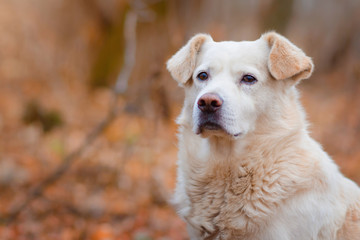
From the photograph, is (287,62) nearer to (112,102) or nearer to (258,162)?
(258,162)

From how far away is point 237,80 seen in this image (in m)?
3.34

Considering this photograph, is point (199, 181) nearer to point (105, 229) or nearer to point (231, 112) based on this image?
point (231, 112)

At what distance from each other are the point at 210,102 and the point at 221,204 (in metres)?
0.80

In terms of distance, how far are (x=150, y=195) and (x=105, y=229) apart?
120cm

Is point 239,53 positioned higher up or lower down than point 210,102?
higher up

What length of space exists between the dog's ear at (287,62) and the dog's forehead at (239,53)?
0.37 feet

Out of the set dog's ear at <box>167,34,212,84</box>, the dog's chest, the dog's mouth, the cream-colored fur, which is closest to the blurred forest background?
dog's ear at <box>167,34,212,84</box>

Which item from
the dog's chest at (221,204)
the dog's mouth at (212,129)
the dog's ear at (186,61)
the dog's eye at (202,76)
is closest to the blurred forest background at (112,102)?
the dog's ear at (186,61)

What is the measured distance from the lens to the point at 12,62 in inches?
418

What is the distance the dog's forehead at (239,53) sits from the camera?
3367 mm

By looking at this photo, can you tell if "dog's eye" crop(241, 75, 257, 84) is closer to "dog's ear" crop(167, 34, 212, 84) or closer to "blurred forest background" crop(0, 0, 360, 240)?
"dog's ear" crop(167, 34, 212, 84)

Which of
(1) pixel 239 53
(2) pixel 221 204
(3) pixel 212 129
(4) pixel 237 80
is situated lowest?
(2) pixel 221 204

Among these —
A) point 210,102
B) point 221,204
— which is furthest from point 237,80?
point 221,204

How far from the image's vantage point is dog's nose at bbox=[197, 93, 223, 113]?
10.2ft
